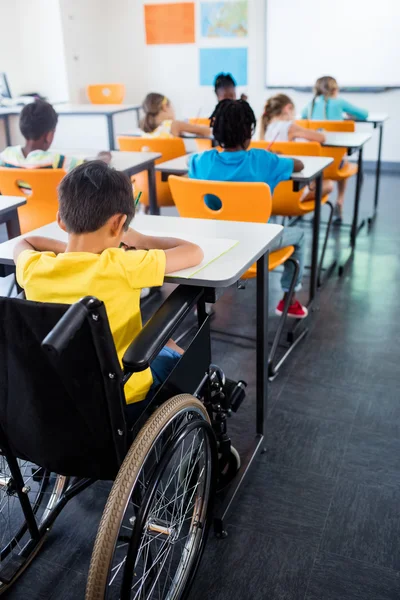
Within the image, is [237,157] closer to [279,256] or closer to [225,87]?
[279,256]

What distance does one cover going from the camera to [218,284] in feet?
4.25

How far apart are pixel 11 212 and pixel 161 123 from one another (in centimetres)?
208

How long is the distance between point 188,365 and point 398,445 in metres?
0.97

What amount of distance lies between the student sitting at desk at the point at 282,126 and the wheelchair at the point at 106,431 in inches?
85.2

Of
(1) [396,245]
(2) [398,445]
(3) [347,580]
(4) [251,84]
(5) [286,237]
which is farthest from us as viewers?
(4) [251,84]

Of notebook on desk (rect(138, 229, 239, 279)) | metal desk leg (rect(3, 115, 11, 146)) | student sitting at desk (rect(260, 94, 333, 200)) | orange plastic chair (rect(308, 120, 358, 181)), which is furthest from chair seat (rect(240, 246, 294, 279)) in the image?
metal desk leg (rect(3, 115, 11, 146))

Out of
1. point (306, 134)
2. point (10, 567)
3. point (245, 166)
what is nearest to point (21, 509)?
point (10, 567)

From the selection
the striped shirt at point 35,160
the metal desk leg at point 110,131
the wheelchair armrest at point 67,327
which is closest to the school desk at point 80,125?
the metal desk leg at point 110,131

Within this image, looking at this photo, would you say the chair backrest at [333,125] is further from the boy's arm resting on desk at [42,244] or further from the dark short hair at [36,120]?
the boy's arm resting on desk at [42,244]

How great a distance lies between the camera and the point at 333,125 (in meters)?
3.97

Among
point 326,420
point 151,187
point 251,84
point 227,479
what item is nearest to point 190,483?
point 227,479

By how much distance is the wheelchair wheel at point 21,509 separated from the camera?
1.46 metres

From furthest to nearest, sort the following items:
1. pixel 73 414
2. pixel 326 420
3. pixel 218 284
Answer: pixel 326 420
pixel 218 284
pixel 73 414

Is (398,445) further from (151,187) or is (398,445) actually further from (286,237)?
(151,187)
